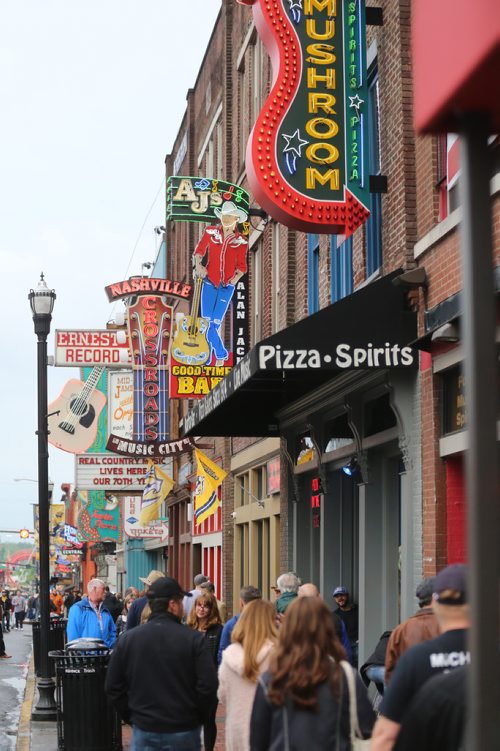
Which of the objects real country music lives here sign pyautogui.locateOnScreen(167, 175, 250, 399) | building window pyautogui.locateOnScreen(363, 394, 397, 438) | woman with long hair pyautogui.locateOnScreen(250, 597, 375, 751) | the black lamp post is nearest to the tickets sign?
real country music lives here sign pyautogui.locateOnScreen(167, 175, 250, 399)

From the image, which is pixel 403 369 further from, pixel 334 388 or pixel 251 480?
pixel 251 480

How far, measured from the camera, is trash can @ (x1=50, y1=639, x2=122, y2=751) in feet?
39.1

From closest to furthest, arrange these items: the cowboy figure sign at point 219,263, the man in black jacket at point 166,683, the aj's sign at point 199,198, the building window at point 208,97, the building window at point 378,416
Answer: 1. the man in black jacket at point 166,683
2. the building window at point 378,416
3. the aj's sign at point 199,198
4. the cowboy figure sign at point 219,263
5. the building window at point 208,97

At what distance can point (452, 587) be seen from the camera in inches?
189

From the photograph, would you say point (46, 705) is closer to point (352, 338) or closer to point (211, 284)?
point (352, 338)

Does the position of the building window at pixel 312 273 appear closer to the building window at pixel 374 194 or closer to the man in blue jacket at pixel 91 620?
the building window at pixel 374 194

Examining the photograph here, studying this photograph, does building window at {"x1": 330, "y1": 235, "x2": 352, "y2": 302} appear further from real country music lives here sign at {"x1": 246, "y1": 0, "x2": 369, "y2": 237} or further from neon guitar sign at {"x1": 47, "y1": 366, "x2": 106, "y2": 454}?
neon guitar sign at {"x1": 47, "y1": 366, "x2": 106, "y2": 454}

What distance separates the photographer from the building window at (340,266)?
52.0 ft

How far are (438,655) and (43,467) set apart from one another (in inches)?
552

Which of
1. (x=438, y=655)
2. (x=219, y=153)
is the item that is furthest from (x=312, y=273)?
(x=438, y=655)

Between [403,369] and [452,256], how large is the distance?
1.73 m

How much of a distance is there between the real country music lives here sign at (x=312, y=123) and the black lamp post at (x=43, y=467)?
543cm

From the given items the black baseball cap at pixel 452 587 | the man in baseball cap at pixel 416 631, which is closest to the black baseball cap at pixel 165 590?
the man in baseball cap at pixel 416 631

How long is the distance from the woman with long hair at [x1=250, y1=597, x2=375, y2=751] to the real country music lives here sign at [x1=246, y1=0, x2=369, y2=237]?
319 inches
